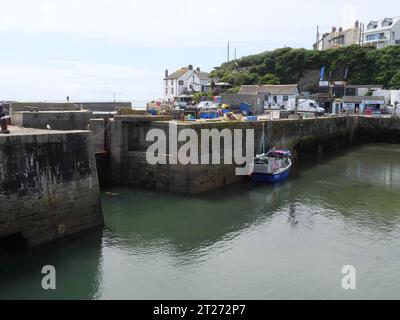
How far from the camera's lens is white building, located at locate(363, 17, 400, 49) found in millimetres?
77438

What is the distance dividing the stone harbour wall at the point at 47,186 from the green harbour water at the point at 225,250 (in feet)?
2.07

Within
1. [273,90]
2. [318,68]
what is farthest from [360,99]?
[318,68]

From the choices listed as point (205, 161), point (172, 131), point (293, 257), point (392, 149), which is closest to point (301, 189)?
point (205, 161)

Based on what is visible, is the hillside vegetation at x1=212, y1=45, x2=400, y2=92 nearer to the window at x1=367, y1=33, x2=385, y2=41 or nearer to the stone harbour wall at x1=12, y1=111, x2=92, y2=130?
the window at x1=367, y1=33, x2=385, y2=41

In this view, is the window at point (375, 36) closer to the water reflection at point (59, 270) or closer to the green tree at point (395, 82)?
the green tree at point (395, 82)

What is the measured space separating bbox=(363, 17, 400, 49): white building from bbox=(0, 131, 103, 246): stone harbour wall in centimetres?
7605

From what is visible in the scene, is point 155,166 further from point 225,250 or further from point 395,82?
point 395,82

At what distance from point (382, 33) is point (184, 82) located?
131ft

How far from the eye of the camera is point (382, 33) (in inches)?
3130

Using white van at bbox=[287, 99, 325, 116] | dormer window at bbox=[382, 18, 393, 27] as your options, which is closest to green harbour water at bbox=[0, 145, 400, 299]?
white van at bbox=[287, 99, 325, 116]

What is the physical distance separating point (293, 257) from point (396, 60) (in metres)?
59.8
